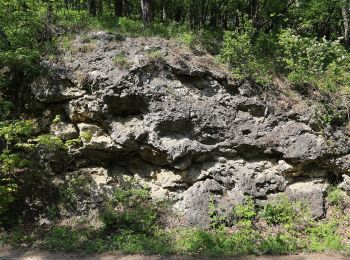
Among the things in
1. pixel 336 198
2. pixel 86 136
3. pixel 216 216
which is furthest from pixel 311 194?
pixel 86 136

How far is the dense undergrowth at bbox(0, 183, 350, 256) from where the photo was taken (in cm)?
784

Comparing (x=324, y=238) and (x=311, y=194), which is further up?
(x=311, y=194)

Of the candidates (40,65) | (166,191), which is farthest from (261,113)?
(40,65)

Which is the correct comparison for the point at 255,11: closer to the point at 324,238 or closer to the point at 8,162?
the point at 324,238

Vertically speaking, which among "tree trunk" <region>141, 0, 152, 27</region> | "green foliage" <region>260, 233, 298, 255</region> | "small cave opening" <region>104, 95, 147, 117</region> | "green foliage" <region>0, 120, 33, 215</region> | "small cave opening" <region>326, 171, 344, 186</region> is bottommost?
"green foliage" <region>260, 233, 298, 255</region>

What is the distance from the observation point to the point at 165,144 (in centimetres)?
953

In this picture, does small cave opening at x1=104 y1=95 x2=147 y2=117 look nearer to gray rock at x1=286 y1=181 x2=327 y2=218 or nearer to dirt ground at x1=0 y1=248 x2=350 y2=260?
dirt ground at x1=0 y1=248 x2=350 y2=260

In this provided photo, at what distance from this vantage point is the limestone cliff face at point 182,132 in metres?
9.61

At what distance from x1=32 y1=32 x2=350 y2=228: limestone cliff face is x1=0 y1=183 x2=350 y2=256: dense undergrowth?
0.40 m

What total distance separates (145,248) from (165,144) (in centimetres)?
281

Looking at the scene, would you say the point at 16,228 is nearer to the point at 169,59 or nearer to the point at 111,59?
the point at 111,59

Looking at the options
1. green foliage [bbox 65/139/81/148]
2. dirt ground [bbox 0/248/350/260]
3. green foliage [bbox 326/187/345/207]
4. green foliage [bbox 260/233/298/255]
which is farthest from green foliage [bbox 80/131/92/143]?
green foliage [bbox 326/187/345/207]

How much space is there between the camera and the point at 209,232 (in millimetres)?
8680

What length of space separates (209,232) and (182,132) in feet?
8.97
